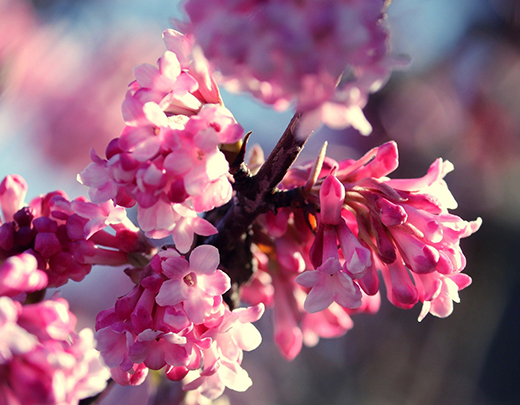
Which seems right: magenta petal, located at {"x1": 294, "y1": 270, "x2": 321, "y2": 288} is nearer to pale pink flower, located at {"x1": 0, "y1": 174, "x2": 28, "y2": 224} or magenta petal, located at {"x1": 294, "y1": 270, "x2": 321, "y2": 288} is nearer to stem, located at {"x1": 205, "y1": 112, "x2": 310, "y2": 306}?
stem, located at {"x1": 205, "y1": 112, "x2": 310, "y2": 306}

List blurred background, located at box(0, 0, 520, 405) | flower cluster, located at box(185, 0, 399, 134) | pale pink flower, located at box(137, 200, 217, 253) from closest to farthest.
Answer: flower cluster, located at box(185, 0, 399, 134) < pale pink flower, located at box(137, 200, 217, 253) < blurred background, located at box(0, 0, 520, 405)

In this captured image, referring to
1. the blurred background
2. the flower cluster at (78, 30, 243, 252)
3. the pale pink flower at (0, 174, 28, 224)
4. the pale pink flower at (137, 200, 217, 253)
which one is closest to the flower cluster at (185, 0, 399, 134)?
the flower cluster at (78, 30, 243, 252)

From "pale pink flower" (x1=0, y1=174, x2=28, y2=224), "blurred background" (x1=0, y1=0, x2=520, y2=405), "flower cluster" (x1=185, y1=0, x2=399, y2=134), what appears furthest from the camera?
"blurred background" (x1=0, y1=0, x2=520, y2=405)

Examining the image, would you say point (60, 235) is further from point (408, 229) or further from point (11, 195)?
point (408, 229)

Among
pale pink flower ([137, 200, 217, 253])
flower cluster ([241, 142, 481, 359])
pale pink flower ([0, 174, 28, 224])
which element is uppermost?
flower cluster ([241, 142, 481, 359])

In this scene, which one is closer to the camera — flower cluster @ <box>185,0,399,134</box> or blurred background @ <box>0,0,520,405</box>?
flower cluster @ <box>185,0,399,134</box>

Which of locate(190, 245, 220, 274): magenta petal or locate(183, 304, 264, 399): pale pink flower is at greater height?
locate(190, 245, 220, 274): magenta petal

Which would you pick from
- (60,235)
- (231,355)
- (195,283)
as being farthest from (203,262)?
(60,235)

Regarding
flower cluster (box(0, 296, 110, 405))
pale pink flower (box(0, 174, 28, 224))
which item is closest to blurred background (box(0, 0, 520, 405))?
pale pink flower (box(0, 174, 28, 224))
